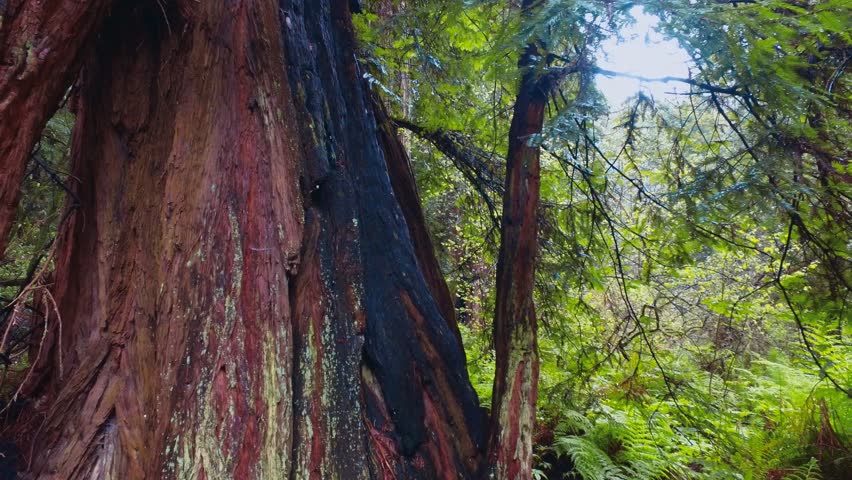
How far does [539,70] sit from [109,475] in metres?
2.88

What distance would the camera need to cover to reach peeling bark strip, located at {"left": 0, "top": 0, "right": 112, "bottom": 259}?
1628 millimetres

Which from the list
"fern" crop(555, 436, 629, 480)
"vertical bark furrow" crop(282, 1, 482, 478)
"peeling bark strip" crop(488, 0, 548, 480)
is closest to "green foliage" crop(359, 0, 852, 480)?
"fern" crop(555, 436, 629, 480)

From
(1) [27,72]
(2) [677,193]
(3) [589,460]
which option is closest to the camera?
(1) [27,72]

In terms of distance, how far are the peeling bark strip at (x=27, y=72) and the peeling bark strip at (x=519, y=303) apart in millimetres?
2149

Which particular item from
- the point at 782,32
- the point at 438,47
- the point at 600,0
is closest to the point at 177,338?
the point at 600,0

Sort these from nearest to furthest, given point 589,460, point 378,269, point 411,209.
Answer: point 378,269 < point 411,209 < point 589,460

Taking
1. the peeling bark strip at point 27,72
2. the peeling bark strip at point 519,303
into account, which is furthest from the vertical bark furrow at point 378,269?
the peeling bark strip at point 27,72

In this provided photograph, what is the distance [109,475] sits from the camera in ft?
6.49

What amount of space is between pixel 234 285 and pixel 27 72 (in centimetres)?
107

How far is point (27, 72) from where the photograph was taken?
5.47ft

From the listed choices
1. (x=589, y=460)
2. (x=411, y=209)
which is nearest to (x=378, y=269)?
(x=411, y=209)

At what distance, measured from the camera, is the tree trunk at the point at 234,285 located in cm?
195

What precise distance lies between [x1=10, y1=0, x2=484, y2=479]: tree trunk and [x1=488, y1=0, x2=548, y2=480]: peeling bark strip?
203 millimetres

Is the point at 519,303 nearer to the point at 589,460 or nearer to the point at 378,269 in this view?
the point at 378,269
